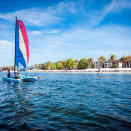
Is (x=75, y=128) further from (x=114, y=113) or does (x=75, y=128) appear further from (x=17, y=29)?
(x=17, y=29)

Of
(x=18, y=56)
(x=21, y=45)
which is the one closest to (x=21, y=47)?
(x=21, y=45)

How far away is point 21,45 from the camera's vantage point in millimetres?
27031

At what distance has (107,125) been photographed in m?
6.24

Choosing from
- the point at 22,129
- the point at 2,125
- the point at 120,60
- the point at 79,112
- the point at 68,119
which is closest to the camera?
the point at 22,129

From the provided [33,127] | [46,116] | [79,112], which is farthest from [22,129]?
[79,112]

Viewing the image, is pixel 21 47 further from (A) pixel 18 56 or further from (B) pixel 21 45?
(A) pixel 18 56

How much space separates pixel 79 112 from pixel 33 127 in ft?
10.6

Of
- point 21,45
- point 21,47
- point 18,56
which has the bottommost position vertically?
point 18,56

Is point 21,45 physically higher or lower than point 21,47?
higher

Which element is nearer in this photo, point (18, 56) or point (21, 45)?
point (21, 45)

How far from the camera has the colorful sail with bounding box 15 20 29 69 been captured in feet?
88.7

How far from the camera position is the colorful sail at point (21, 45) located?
27.0 m

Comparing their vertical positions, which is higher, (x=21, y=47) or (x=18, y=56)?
(x=21, y=47)

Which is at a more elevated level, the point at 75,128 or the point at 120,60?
the point at 120,60
